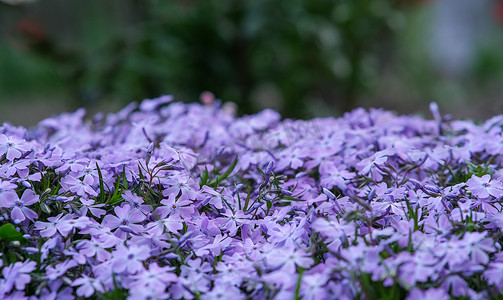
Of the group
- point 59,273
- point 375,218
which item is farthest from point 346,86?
point 59,273

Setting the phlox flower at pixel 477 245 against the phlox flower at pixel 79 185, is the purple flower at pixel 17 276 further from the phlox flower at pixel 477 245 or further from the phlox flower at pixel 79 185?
the phlox flower at pixel 477 245

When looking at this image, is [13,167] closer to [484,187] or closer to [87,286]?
[87,286]

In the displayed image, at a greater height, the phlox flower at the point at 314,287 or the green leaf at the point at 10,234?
the green leaf at the point at 10,234

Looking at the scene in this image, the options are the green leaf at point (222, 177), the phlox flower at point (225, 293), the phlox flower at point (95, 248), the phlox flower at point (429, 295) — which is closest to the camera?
the phlox flower at point (429, 295)

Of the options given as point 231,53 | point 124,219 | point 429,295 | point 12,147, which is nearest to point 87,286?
point 124,219

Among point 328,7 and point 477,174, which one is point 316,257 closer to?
point 477,174

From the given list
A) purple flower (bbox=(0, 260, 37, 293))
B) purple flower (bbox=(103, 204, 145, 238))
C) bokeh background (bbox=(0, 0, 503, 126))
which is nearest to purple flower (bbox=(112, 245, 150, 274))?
purple flower (bbox=(103, 204, 145, 238))

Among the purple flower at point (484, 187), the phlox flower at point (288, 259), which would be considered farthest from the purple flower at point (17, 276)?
the purple flower at point (484, 187)

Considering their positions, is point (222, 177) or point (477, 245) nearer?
point (477, 245)

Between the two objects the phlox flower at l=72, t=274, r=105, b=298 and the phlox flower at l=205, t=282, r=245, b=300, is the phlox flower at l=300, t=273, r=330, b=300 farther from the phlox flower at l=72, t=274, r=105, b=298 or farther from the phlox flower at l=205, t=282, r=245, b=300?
the phlox flower at l=72, t=274, r=105, b=298
